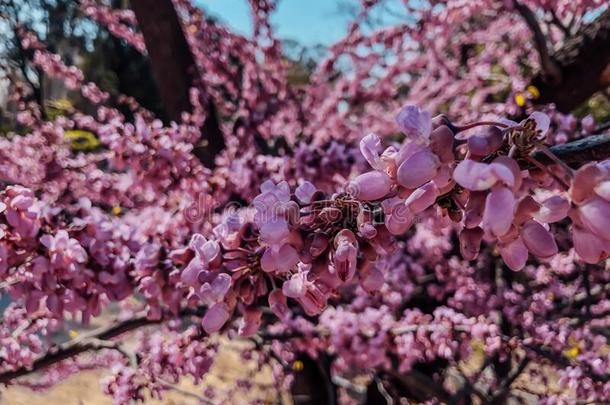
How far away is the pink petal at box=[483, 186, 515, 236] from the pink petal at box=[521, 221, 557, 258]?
5cm

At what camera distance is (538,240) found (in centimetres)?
52

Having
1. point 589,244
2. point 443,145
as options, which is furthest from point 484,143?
point 589,244

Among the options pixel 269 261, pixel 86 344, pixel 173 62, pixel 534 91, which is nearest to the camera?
pixel 269 261

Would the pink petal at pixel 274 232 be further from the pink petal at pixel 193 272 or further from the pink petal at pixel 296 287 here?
the pink petal at pixel 193 272

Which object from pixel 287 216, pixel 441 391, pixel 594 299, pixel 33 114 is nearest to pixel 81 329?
pixel 33 114

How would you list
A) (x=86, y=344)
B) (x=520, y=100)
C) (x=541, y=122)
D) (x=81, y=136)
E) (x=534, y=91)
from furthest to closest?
(x=81, y=136), (x=534, y=91), (x=520, y=100), (x=86, y=344), (x=541, y=122)

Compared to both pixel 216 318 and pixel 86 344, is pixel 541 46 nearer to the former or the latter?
pixel 216 318

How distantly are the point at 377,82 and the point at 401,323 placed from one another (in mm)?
2810

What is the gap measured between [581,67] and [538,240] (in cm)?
220

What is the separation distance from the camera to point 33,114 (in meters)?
2.39

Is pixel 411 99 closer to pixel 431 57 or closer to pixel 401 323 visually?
pixel 431 57

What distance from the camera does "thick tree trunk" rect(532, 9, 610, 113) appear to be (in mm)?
2258

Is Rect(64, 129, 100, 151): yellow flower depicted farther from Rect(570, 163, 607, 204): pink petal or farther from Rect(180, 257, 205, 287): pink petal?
Rect(570, 163, 607, 204): pink petal

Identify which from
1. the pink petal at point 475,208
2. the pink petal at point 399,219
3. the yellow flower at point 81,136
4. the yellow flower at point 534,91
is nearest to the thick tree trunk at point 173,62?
the yellow flower at point 81,136
